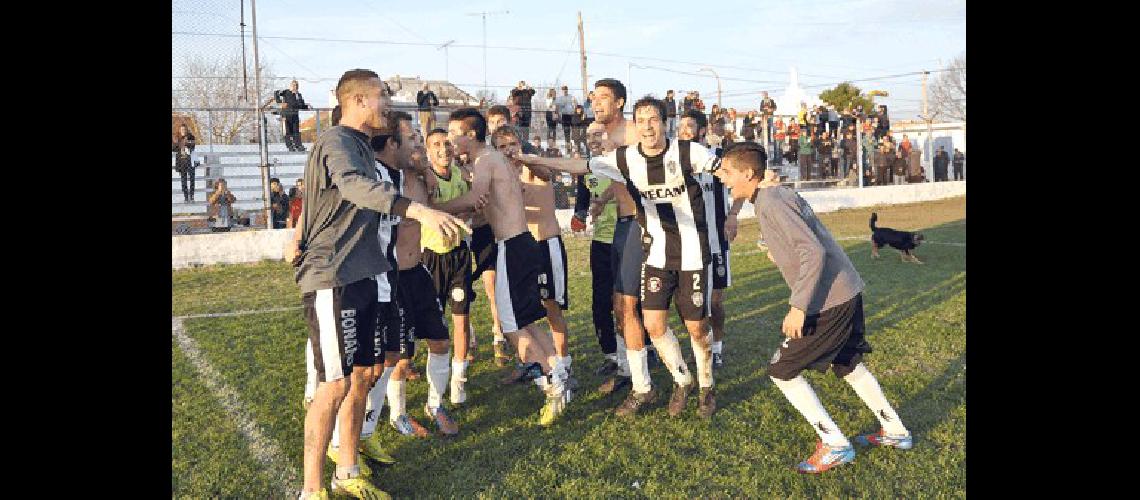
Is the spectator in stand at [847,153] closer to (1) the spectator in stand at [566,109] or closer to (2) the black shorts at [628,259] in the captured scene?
(1) the spectator in stand at [566,109]

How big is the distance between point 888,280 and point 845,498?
6912mm

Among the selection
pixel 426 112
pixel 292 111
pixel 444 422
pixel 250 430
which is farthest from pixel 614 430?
pixel 292 111

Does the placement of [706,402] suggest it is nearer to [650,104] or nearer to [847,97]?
[650,104]

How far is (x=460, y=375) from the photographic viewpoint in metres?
5.66

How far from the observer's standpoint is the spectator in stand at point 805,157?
23.2 meters

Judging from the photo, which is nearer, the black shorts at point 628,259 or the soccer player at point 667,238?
the soccer player at point 667,238

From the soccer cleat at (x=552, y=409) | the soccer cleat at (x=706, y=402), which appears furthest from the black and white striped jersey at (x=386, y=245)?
the soccer cleat at (x=706, y=402)

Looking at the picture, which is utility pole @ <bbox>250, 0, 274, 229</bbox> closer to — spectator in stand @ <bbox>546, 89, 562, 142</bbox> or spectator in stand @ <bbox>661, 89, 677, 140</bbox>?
spectator in stand @ <bbox>546, 89, 562, 142</bbox>

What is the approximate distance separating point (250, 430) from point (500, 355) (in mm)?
2243

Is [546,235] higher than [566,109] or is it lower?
lower

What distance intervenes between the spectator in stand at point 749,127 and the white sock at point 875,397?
17988 mm

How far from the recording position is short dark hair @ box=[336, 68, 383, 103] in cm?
392

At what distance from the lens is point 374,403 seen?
464 centimetres
